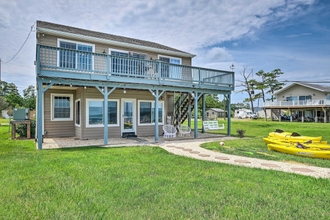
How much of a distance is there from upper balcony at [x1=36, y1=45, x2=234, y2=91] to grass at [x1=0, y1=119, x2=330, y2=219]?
3917mm

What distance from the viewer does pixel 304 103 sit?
31984 millimetres

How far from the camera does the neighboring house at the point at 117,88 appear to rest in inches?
402

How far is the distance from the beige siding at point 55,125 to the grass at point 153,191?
6291 millimetres

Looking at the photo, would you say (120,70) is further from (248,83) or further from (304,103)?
(248,83)

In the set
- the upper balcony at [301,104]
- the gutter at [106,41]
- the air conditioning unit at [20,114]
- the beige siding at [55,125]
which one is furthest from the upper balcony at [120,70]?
the upper balcony at [301,104]

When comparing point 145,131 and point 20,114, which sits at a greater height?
point 20,114

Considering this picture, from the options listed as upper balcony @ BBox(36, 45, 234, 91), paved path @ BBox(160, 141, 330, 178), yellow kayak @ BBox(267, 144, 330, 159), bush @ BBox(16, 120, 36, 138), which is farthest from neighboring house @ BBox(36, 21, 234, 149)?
yellow kayak @ BBox(267, 144, 330, 159)

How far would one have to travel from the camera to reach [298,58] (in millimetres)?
31766

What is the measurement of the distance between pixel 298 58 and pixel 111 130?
101 feet

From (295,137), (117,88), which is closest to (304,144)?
(295,137)

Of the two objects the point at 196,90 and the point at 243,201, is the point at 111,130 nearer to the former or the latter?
the point at 196,90

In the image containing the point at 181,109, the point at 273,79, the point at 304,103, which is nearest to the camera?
the point at 181,109

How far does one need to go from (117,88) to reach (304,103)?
30363mm

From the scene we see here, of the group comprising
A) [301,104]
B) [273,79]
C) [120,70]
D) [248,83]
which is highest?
[273,79]
